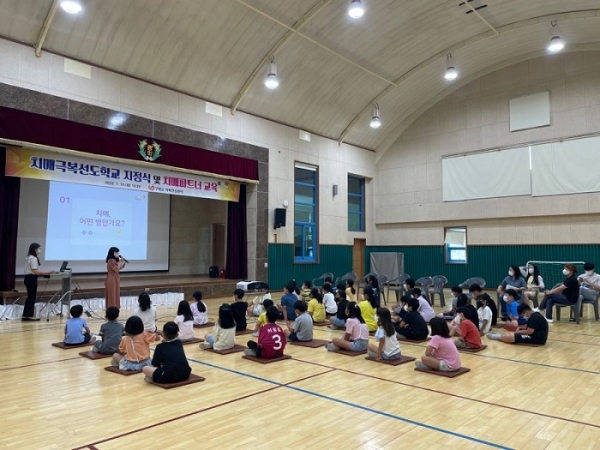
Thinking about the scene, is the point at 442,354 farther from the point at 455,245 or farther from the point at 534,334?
the point at 455,245

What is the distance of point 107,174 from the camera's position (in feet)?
36.4

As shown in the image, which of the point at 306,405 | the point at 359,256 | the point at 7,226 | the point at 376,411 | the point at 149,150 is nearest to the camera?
the point at 376,411

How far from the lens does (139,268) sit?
14383 millimetres

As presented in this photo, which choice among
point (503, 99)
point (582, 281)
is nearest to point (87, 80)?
point (582, 281)

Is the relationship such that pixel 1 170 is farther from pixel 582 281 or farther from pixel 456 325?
pixel 582 281

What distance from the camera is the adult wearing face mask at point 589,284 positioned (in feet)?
30.0

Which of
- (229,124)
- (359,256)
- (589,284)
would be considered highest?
(229,124)

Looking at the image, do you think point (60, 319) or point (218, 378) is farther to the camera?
point (60, 319)

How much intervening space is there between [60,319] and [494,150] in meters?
14.2

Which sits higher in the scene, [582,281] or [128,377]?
[582,281]

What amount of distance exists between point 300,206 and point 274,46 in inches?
230

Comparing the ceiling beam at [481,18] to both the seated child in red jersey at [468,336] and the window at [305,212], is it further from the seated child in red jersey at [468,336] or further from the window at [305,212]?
the seated child in red jersey at [468,336]

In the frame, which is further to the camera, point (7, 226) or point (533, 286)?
point (533, 286)

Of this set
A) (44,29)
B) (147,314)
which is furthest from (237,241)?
(44,29)
